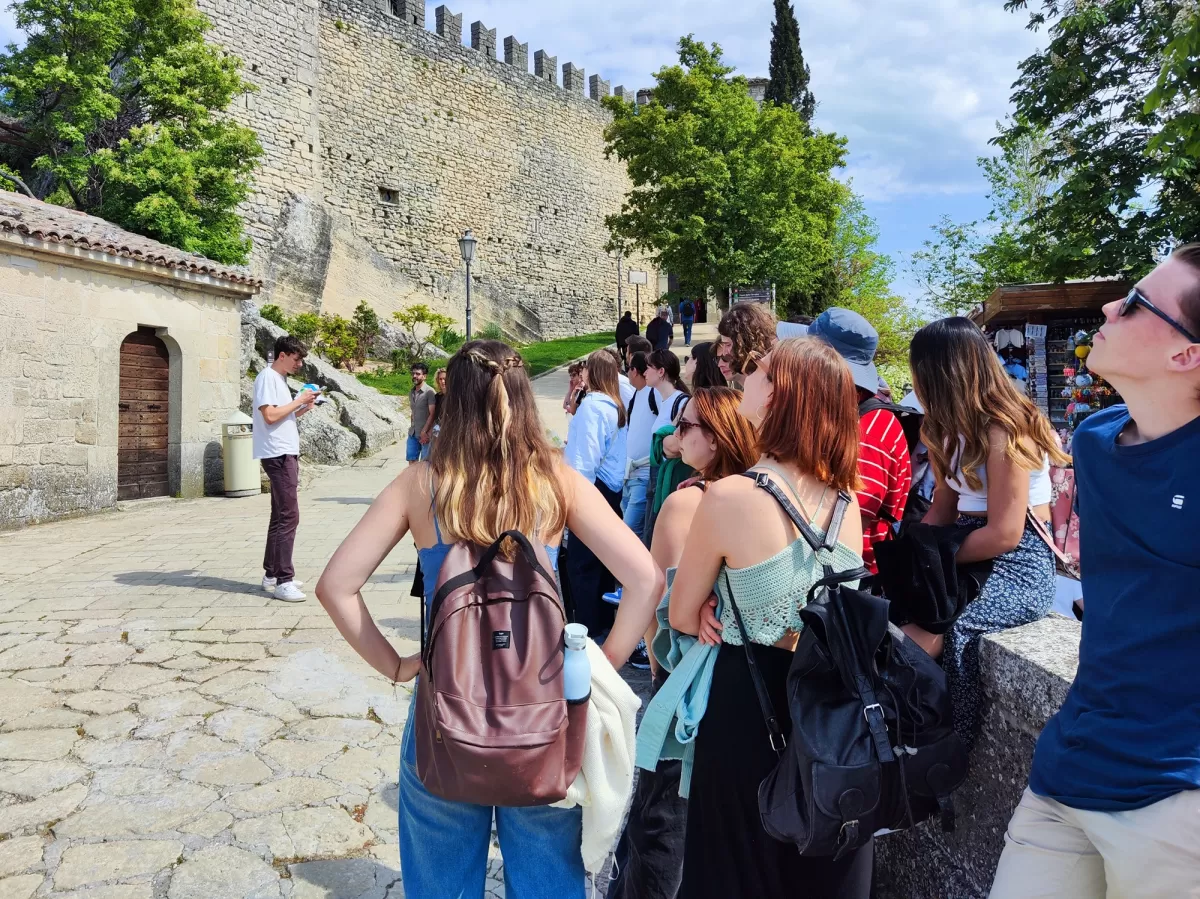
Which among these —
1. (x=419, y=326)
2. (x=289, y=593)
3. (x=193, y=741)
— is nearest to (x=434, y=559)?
(x=193, y=741)

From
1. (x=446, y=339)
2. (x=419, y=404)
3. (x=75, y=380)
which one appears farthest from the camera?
(x=446, y=339)

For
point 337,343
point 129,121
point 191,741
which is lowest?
point 191,741

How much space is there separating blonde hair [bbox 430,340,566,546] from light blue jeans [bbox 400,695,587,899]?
0.41 metres

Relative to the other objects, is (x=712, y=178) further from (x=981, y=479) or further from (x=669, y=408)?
(x=981, y=479)

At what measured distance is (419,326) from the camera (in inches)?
993

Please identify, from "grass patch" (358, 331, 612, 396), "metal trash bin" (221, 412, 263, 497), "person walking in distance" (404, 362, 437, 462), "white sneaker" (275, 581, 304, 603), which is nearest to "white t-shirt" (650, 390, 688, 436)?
"white sneaker" (275, 581, 304, 603)

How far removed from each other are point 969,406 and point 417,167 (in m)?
27.8

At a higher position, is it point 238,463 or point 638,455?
point 638,455

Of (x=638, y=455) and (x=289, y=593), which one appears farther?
(x=289, y=593)

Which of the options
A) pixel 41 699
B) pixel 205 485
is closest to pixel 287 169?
pixel 205 485

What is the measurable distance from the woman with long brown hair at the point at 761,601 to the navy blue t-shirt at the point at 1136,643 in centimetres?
52

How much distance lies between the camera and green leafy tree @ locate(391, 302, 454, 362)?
21.2 metres

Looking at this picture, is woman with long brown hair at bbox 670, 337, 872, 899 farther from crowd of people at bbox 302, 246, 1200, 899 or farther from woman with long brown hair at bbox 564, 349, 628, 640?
woman with long brown hair at bbox 564, 349, 628, 640

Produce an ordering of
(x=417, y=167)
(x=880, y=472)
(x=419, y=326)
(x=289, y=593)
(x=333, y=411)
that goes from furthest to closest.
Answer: (x=417, y=167), (x=419, y=326), (x=333, y=411), (x=289, y=593), (x=880, y=472)
